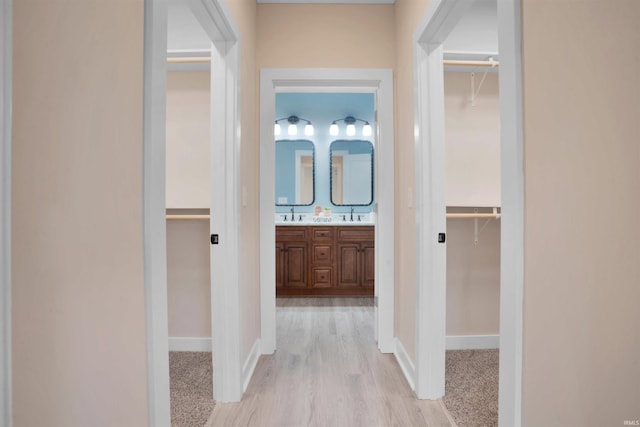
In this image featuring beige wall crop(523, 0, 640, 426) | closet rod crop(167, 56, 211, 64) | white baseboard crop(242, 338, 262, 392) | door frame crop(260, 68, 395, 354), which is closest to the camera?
beige wall crop(523, 0, 640, 426)

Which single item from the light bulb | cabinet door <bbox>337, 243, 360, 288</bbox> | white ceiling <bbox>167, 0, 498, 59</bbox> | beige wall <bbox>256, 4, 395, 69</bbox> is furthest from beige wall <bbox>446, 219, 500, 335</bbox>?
the light bulb

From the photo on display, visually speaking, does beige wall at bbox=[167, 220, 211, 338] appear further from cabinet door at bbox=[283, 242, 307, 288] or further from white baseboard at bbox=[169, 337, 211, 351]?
cabinet door at bbox=[283, 242, 307, 288]

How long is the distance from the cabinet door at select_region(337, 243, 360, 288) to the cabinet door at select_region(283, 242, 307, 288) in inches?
16.6

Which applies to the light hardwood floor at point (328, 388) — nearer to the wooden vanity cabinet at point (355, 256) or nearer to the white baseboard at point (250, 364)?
the white baseboard at point (250, 364)

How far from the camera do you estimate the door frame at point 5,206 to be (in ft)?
1.74

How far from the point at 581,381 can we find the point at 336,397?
1.36 meters

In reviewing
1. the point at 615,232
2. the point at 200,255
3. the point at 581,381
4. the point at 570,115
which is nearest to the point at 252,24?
the point at 200,255

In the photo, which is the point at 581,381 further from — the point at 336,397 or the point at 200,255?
the point at 200,255

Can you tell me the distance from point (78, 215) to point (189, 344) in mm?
2269

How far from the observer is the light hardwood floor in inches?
70.1

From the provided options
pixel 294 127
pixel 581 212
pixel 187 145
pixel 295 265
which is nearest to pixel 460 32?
pixel 581 212

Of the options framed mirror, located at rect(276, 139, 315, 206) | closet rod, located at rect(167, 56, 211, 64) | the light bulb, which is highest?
the light bulb

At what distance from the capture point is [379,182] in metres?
2.63

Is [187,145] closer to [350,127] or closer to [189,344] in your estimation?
[189,344]
